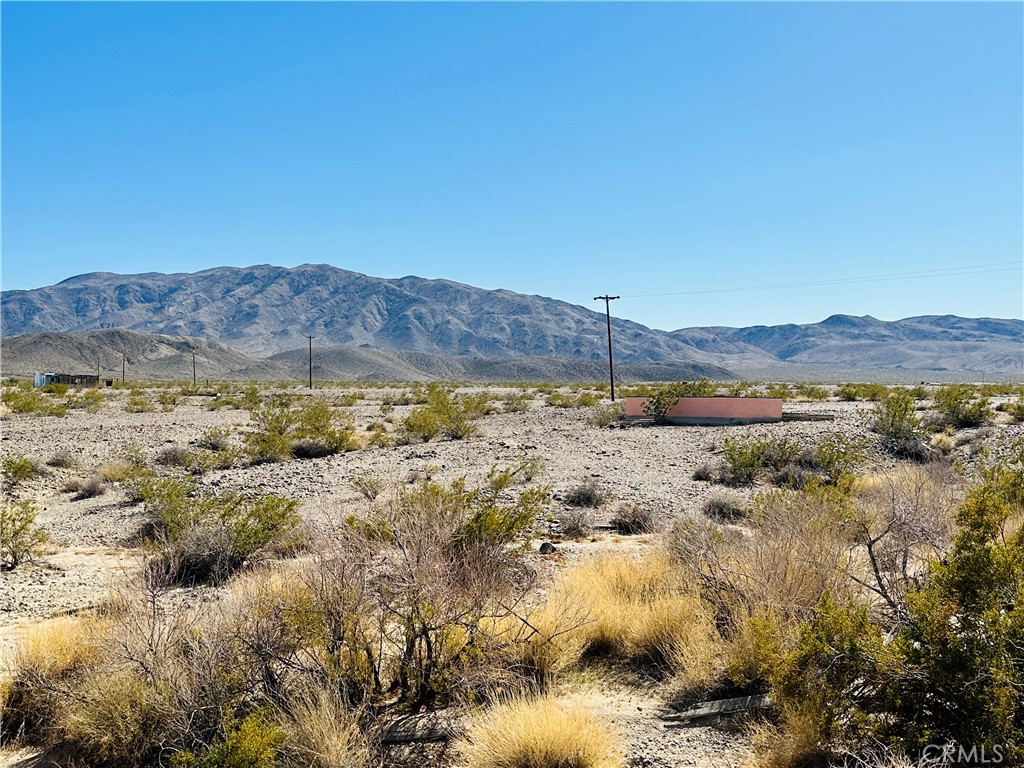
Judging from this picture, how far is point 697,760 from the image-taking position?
14.3 ft

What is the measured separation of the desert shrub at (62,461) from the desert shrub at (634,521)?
1364 centimetres

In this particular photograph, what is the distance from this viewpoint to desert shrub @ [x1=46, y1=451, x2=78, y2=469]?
54.1 feet

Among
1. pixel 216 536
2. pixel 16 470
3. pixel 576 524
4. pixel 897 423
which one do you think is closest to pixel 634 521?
pixel 576 524

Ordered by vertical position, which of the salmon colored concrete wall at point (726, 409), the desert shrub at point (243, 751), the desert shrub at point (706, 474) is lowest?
the desert shrub at point (706, 474)

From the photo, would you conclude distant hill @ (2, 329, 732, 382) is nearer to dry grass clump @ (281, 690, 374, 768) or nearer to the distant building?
the distant building

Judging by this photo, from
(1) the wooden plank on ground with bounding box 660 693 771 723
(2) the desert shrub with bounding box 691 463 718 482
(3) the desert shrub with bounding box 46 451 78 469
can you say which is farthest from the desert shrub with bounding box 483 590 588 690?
(3) the desert shrub with bounding box 46 451 78 469

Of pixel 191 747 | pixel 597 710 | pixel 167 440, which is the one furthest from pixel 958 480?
pixel 167 440

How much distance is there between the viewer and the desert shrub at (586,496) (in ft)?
41.5

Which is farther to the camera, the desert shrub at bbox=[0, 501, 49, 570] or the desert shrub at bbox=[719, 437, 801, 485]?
the desert shrub at bbox=[719, 437, 801, 485]

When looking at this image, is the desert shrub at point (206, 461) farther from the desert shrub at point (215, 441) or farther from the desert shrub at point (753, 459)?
the desert shrub at point (753, 459)

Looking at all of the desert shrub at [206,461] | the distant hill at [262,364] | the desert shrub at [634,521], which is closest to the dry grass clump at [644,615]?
the desert shrub at [634,521]

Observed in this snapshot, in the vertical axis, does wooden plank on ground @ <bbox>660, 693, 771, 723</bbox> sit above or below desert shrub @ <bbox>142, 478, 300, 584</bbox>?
below
